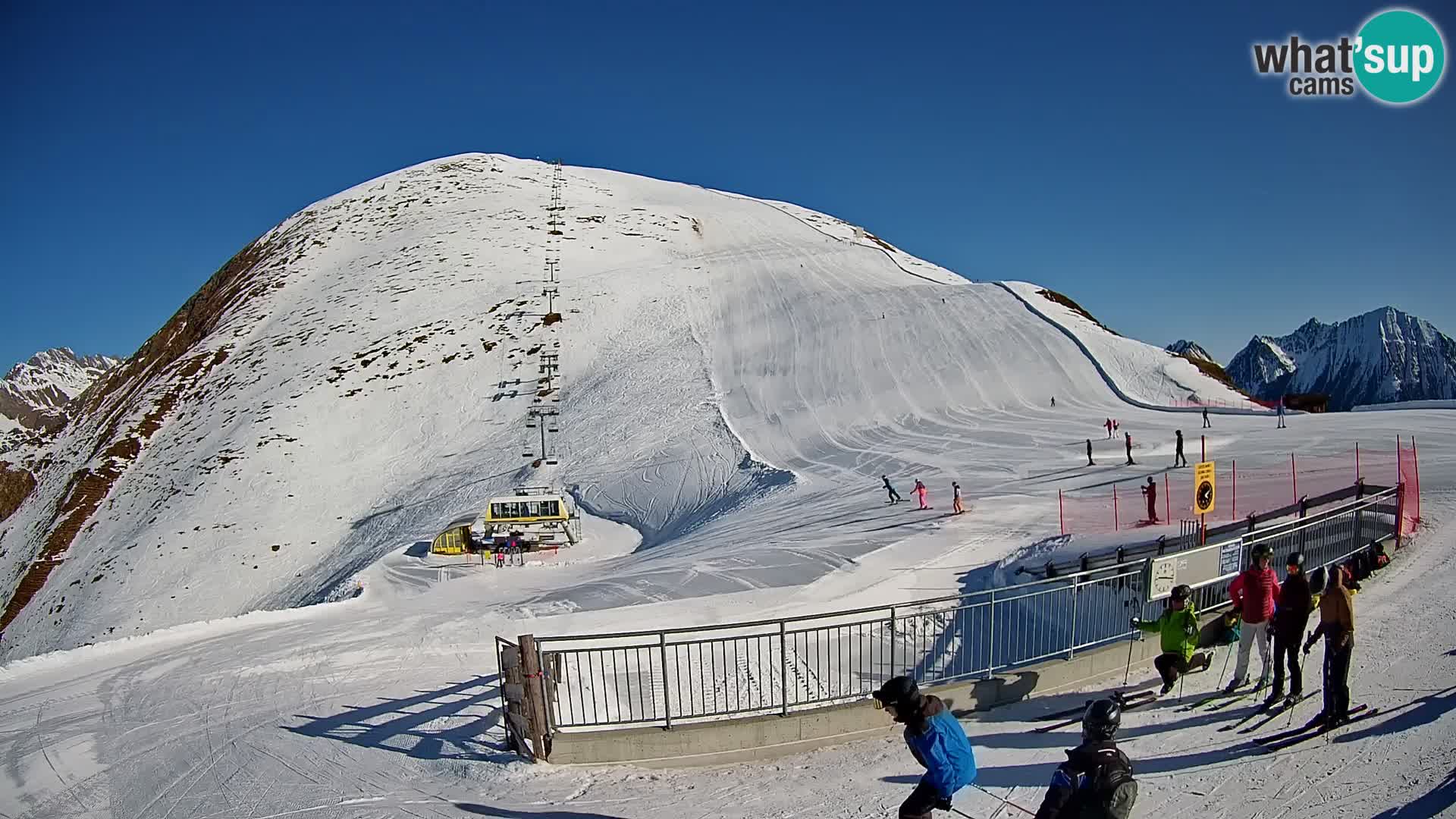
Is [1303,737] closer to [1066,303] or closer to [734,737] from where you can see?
[734,737]

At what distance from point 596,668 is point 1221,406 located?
35656 millimetres

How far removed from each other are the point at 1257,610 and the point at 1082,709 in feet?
6.71

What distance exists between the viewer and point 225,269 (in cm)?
8738

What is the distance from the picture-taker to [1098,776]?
409cm

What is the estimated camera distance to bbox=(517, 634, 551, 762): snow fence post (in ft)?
26.8

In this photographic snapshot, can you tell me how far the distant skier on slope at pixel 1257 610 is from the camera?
8.49 metres

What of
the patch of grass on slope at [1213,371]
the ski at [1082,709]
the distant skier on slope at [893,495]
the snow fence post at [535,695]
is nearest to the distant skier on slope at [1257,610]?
the ski at [1082,709]

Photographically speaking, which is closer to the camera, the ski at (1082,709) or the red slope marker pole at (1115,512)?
the ski at (1082,709)

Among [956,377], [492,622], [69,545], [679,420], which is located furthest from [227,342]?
[492,622]

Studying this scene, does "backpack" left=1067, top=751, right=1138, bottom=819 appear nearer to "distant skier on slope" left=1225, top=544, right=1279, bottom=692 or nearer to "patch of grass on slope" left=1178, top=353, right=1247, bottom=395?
"distant skier on slope" left=1225, top=544, right=1279, bottom=692

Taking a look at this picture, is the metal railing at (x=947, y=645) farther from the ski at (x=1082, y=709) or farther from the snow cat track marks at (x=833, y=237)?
the snow cat track marks at (x=833, y=237)

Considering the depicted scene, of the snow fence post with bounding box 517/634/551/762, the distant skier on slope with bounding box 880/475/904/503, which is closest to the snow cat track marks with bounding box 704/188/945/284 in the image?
the distant skier on slope with bounding box 880/475/904/503

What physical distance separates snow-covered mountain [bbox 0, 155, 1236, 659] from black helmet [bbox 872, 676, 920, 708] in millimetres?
13299

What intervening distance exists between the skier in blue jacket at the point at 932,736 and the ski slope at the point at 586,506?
2.60m
